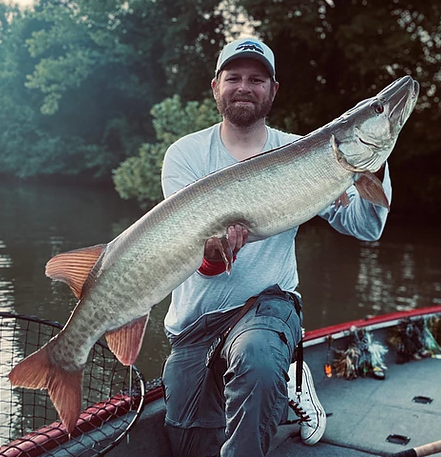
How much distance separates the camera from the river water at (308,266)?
716 centimetres

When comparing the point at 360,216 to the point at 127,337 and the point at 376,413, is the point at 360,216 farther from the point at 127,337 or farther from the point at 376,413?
the point at 376,413

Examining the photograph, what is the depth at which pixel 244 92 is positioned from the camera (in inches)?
122

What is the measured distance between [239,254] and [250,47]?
3.61 ft

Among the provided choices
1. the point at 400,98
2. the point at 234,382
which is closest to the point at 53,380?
the point at 234,382

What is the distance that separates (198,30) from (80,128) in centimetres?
916

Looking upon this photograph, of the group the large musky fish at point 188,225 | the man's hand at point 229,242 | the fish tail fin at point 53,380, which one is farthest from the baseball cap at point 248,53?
the fish tail fin at point 53,380

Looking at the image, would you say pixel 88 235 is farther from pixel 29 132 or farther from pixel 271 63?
pixel 29 132

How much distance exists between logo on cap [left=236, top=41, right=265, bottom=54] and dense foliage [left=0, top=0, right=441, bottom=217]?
13582 mm

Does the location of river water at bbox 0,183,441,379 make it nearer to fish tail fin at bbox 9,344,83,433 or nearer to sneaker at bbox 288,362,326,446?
sneaker at bbox 288,362,326,446

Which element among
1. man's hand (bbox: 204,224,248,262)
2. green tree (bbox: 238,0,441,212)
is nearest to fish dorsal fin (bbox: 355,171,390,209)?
man's hand (bbox: 204,224,248,262)

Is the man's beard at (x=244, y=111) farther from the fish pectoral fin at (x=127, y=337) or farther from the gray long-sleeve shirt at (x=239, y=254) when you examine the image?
the fish pectoral fin at (x=127, y=337)

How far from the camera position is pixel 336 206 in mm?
3039

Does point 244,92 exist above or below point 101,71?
below

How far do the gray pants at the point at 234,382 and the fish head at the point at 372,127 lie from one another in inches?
31.5
